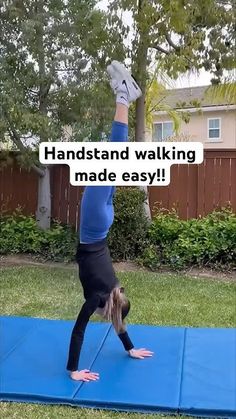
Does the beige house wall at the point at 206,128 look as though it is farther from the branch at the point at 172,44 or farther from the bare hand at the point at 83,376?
the bare hand at the point at 83,376

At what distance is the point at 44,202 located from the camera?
743cm

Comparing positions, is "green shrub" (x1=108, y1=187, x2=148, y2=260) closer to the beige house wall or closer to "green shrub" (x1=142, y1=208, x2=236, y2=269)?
"green shrub" (x1=142, y1=208, x2=236, y2=269)

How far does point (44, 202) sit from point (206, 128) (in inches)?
428

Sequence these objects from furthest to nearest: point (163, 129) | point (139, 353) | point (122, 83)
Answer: point (163, 129), point (139, 353), point (122, 83)

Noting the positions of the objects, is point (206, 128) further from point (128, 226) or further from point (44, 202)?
point (128, 226)

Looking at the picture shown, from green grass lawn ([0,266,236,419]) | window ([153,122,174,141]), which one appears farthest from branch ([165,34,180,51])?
window ([153,122,174,141])

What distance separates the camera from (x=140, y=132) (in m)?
7.24

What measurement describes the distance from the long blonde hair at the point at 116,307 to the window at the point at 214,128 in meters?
14.6

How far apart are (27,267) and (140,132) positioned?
8.66 feet

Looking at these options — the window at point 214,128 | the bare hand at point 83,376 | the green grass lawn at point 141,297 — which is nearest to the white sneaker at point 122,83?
the bare hand at point 83,376

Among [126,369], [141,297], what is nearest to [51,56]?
[141,297]

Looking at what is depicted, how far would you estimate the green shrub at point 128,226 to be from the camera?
637cm

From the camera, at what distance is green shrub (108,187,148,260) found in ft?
20.9

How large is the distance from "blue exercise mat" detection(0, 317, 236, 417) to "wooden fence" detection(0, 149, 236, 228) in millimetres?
3602
